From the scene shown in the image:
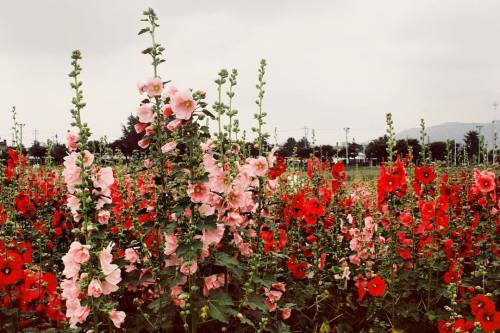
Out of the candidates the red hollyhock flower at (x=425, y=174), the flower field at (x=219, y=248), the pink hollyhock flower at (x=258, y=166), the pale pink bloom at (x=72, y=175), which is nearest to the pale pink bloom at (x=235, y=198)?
the flower field at (x=219, y=248)

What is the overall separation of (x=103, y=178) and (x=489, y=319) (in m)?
2.77

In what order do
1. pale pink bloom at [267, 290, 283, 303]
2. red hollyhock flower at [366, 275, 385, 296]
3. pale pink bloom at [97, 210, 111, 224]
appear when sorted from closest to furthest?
1. pale pink bloom at [97, 210, 111, 224]
2. pale pink bloom at [267, 290, 283, 303]
3. red hollyhock flower at [366, 275, 385, 296]

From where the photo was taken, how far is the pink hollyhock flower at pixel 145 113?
9.05ft

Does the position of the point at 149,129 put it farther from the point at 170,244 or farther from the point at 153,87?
the point at 170,244

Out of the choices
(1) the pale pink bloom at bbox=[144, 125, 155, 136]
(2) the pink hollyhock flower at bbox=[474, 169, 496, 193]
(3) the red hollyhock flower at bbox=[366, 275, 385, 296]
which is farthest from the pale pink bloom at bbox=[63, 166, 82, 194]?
(2) the pink hollyhock flower at bbox=[474, 169, 496, 193]

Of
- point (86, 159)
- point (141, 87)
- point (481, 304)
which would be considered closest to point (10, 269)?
point (86, 159)

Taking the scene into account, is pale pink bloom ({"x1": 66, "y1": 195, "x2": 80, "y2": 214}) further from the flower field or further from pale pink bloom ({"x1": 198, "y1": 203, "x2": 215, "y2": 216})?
pale pink bloom ({"x1": 198, "y1": 203, "x2": 215, "y2": 216})

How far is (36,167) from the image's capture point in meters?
8.12

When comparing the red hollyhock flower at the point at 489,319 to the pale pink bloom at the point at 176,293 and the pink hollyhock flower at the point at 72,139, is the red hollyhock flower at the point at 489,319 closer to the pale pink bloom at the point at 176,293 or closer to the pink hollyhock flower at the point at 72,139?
the pale pink bloom at the point at 176,293

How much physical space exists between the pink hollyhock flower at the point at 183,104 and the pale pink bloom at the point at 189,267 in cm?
84

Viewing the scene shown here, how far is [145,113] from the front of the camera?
109 inches

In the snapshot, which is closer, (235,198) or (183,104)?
(183,104)

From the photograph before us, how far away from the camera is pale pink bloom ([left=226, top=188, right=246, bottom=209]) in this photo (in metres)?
2.81

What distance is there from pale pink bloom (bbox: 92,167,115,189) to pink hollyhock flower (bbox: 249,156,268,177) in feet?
2.94
